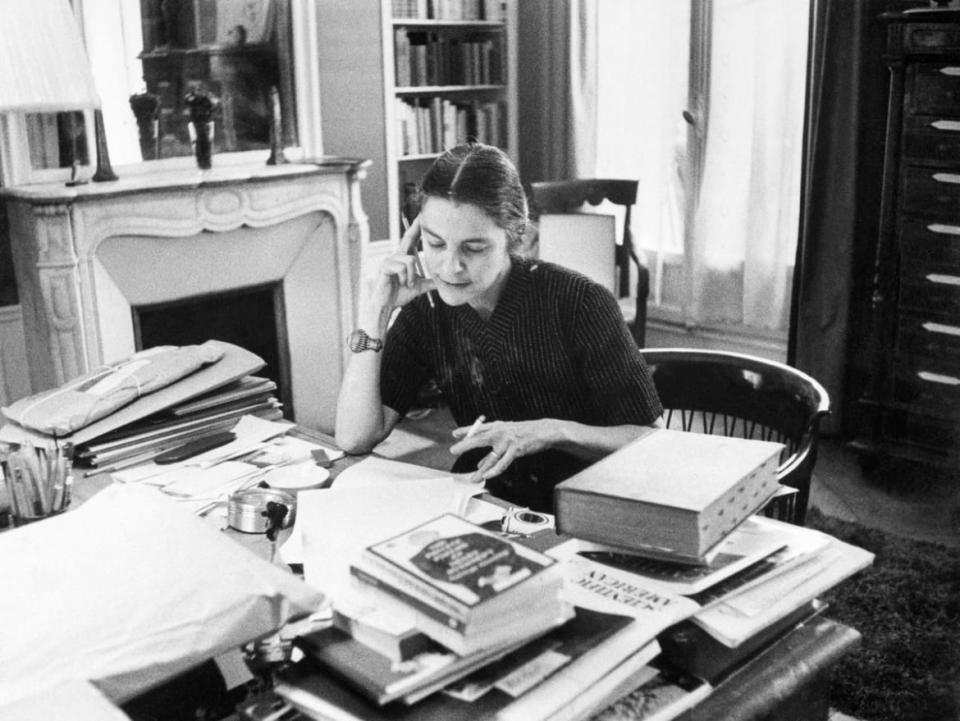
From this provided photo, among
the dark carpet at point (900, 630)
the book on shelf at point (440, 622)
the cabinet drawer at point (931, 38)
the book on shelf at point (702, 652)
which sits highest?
the cabinet drawer at point (931, 38)

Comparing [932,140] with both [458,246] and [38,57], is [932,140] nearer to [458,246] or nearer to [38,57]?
[458,246]

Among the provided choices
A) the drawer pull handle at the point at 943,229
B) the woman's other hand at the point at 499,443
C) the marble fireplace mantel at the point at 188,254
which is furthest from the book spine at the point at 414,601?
the drawer pull handle at the point at 943,229

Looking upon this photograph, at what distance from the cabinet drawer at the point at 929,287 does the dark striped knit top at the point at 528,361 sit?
5.98ft

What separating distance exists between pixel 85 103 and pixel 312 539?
91 cm

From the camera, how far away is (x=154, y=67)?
A: 3756 millimetres

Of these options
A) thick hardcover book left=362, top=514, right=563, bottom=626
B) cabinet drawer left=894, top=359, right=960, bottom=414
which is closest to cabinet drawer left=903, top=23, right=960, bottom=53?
cabinet drawer left=894, top=359, right=960, bottom=414

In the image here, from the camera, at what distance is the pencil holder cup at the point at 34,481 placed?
1.41m

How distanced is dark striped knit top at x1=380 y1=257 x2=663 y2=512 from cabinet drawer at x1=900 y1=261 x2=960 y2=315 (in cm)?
182

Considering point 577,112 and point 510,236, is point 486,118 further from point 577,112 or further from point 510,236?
point 510,236

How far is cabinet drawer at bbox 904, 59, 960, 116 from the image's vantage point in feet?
10.2

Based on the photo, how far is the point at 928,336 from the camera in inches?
131

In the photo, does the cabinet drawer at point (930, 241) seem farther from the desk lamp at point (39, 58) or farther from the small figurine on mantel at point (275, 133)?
the desk lamp at point (39, 58)

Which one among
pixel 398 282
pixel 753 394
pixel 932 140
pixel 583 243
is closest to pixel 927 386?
pixel 932 140

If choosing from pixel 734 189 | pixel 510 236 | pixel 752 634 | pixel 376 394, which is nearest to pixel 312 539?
pixel 752 634
